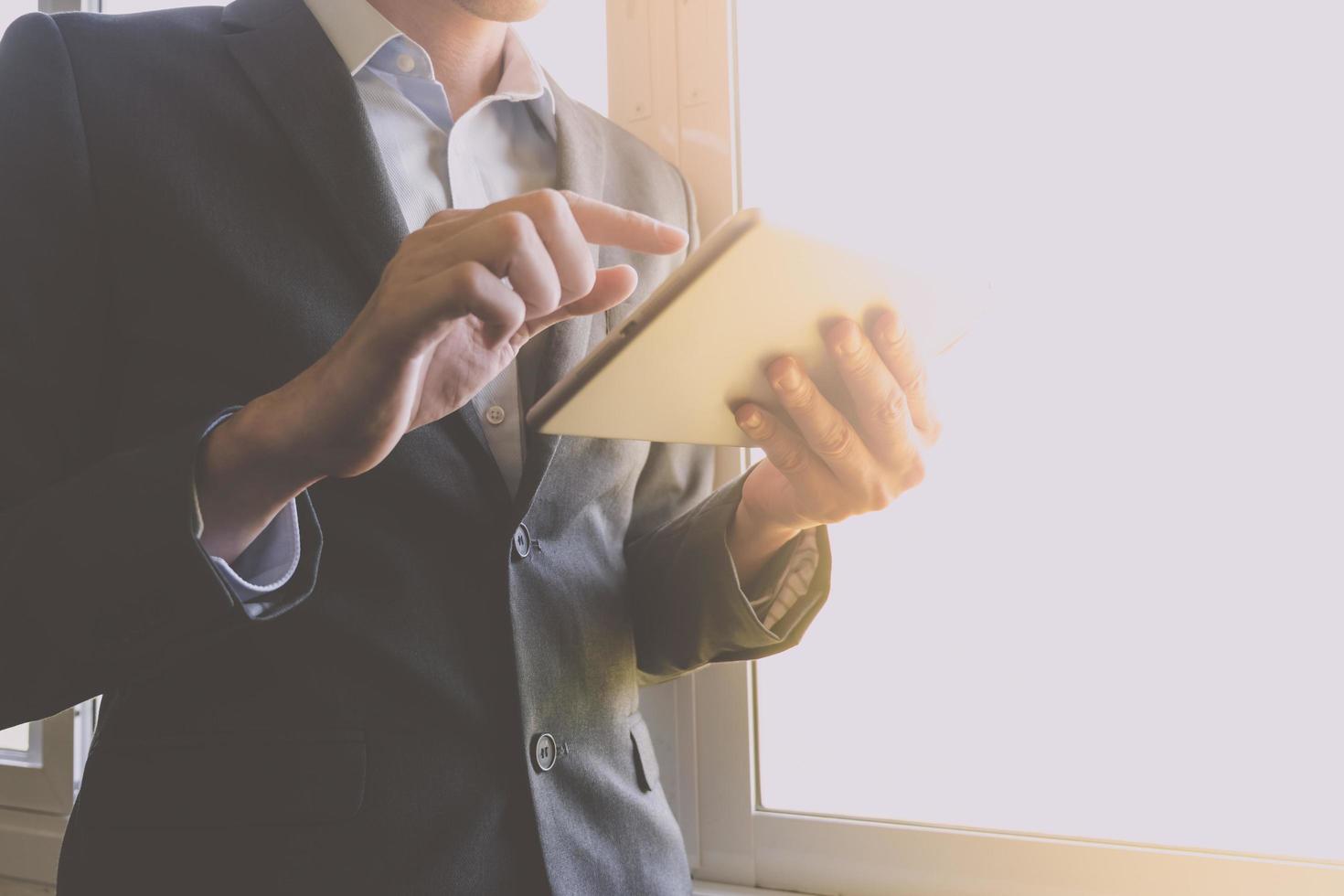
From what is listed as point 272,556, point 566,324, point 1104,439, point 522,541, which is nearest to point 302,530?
point 272,556

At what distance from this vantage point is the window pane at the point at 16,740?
162cm

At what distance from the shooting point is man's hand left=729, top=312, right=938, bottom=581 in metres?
0.69

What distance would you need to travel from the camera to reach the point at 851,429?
Result: 0.75 m

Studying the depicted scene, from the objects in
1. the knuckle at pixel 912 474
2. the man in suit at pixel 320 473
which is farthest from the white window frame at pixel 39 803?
the knuckle at pixel 912 474

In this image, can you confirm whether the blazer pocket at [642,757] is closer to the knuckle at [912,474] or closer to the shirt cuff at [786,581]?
the shirt cuff at [786,581]

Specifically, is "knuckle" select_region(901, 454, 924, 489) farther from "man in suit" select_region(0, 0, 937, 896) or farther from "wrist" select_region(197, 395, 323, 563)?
"wrist" select_region(197, 395, 323, 563)

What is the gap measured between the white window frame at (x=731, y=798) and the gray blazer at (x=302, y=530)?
292mm

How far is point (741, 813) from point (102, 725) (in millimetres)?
718

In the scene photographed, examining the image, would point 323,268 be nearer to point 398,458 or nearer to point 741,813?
point 398,458

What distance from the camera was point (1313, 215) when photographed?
92cm

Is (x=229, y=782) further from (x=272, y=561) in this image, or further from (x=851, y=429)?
(x=851, y=429)

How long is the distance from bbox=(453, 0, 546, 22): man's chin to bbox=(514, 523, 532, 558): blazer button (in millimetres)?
524

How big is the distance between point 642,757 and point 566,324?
436mm

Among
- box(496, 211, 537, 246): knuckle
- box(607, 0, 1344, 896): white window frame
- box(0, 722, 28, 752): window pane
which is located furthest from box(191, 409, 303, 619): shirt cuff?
box(0, 722, 28, 752): window pane
